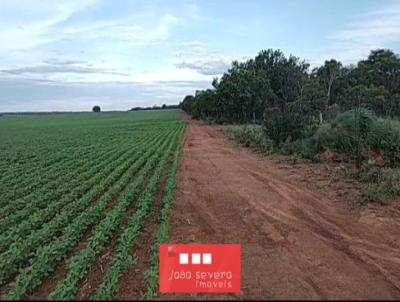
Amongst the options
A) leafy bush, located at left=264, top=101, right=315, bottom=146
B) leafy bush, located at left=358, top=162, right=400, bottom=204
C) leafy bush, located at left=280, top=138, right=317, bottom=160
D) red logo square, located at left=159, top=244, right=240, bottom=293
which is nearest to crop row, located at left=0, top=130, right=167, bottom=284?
red logo square, located at left=159, top=244, right=240, bottom=293

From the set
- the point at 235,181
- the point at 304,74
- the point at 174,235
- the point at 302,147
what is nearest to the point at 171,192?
the point at 235,181

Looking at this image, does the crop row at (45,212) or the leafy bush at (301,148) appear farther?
the leafy bush at (301,148)

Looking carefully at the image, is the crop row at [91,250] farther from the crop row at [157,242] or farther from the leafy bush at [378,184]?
the leafy bush at [378,184]

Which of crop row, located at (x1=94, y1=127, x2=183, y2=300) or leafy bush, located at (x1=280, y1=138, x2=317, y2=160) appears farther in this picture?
leafy bush, located at (x1=280, y1=138, x2=317, y2=160)

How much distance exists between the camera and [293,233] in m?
8.15

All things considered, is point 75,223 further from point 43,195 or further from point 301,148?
point 301,148

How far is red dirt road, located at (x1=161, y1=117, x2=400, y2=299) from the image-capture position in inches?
224

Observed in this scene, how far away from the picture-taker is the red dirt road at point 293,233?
18.7 ft

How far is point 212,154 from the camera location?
70.4 ft

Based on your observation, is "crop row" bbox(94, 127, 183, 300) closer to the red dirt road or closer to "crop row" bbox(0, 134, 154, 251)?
the red dirt road

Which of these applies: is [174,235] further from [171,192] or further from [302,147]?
[302,147]

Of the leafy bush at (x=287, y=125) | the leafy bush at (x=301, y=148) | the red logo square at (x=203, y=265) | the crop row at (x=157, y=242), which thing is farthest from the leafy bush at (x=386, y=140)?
the red logo square at (x=203, y=265)

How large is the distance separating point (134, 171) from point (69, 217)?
659 centimetres

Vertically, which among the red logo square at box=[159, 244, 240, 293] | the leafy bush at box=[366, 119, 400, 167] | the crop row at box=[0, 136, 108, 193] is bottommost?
the crop row at box=[0, 136, 108, 193]
